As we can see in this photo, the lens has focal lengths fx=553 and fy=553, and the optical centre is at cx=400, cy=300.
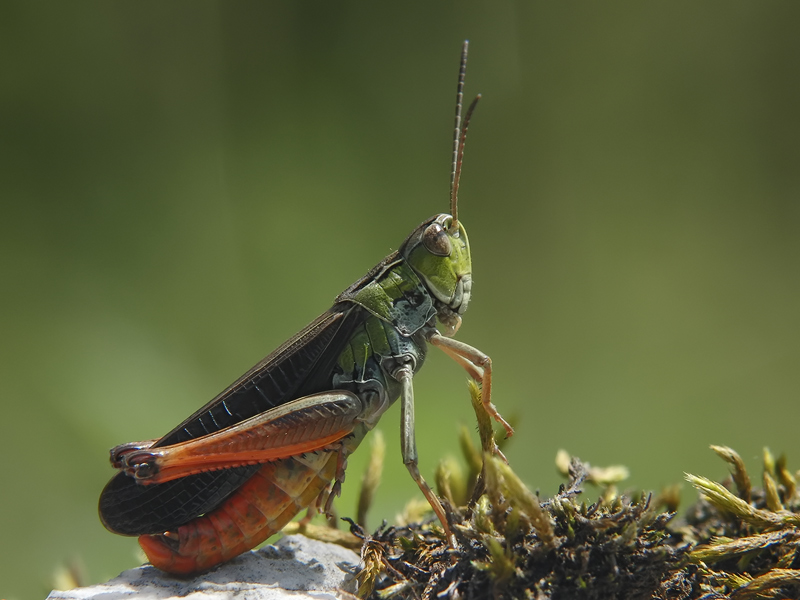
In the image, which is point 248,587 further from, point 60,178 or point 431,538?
point 60,178

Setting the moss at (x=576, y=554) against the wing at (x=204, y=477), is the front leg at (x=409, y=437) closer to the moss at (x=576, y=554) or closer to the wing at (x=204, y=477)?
the moss at (x=576, y=554)

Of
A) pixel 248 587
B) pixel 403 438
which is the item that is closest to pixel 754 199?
pixel 403 438

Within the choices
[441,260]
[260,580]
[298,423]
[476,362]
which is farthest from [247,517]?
[441,260]

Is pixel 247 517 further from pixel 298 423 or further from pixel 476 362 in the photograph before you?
pixel 476 362

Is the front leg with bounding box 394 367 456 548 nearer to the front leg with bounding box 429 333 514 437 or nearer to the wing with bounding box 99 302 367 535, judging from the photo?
the front leg with bounding box 429 333 514 437

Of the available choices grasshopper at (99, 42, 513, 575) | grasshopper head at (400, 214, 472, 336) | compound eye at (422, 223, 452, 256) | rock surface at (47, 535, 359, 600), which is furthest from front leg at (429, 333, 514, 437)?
rock surface at (47, 535, 359, 600)

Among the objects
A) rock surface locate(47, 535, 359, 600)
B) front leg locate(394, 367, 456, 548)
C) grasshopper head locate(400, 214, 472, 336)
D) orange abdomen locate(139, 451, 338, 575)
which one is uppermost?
grasshopper head locate(400, 214, 472, 336)

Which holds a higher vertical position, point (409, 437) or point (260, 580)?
point (409, 437)
